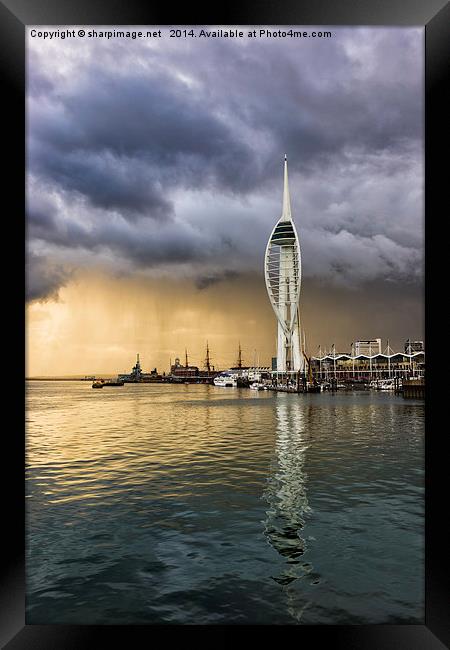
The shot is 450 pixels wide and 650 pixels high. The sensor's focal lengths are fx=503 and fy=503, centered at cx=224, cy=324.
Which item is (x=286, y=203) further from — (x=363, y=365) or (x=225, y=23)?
(x=225, y=23)

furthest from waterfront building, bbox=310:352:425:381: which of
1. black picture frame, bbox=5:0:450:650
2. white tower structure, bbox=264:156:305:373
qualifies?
black picture frame, bbox=5:0:450:650

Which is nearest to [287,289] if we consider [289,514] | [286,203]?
[286,203]

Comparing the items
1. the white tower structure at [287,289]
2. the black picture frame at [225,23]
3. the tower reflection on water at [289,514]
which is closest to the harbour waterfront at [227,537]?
the tower reflection on water at [289,514]

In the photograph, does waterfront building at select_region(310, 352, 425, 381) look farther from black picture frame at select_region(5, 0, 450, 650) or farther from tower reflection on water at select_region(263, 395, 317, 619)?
black picture frame at select_region(5, 0, 450, 650)

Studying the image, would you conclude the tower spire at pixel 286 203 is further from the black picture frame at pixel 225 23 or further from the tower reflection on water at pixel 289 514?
the black picture frame at pixel 225 23
